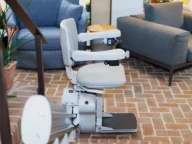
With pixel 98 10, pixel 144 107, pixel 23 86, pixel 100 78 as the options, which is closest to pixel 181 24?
pixel 98 10

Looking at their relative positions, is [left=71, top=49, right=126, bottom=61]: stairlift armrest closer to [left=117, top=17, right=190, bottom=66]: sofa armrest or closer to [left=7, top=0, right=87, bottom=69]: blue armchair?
[left=117, top=17, right=190, bottom=66]: sofa armrest

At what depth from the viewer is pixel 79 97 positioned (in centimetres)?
237

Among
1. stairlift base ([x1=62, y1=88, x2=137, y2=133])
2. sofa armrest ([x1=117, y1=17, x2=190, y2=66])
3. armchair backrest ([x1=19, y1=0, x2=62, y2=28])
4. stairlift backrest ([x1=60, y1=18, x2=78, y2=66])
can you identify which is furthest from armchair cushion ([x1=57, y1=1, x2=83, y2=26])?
stairlift base ([x1=62, y1=88, x2=137, y2=133])

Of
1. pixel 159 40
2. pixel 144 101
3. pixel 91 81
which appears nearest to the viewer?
pixel 91 81

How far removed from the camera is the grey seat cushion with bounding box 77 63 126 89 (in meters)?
2.24

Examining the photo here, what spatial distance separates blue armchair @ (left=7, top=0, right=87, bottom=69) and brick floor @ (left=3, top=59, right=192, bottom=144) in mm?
144

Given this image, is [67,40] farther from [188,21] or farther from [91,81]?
[188,21]

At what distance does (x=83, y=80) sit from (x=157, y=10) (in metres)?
1.80

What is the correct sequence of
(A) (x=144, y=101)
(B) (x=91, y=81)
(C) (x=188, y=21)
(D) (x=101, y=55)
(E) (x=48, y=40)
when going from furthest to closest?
1. (C) (x=188, y=21)
2. (E) (x=48, y=40)
3. (A) (x=144, y=101)
4. (B) (x=91, y=81)
5. (D) (x=101, y=55)

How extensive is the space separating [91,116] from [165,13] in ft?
6.25

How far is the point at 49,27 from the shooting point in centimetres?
396

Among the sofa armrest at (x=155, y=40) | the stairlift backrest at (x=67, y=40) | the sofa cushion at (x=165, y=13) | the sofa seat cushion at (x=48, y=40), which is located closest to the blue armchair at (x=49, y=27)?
the sofa seat cushion at (x=48, y=40)

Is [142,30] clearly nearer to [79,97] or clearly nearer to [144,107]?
[144,107]

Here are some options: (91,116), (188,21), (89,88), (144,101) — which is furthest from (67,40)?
(188,21)
